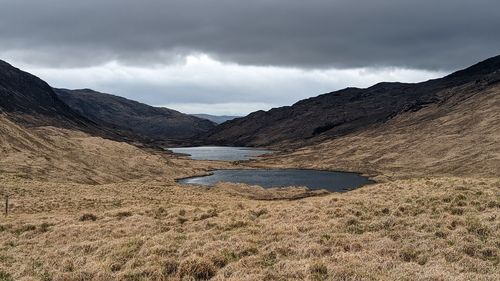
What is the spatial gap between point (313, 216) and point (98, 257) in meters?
11.7

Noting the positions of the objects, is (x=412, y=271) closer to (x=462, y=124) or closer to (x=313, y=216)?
(x=313, y=216)

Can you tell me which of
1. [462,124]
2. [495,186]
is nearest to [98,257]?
[495,186]

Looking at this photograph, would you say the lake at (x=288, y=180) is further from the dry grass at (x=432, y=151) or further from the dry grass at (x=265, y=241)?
the dry grass at (x=265, y=241)

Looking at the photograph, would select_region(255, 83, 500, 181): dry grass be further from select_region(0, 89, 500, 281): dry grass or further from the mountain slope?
select_region(0, 89, 500, 281): dry grass

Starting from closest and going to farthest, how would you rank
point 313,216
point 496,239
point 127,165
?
point 496,239
point 313,216
point 127,165

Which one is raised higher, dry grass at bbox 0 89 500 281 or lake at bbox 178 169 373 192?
dry grass at bbox 0 89 500 281

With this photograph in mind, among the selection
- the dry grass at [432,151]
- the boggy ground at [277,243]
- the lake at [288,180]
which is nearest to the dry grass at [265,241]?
the boggy ground at [277,243]

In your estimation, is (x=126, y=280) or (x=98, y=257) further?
(x=98, y=257)

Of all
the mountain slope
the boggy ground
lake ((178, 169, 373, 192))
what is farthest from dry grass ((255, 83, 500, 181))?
the boggy ground

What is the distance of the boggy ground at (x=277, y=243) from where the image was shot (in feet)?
50.3

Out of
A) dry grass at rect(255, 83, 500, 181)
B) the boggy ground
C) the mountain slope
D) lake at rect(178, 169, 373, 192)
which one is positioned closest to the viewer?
the boggy ground

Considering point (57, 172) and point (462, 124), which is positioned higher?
point (462, 124)

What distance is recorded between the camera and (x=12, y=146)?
86000mm

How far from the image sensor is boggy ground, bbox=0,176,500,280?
15336 millimetres
